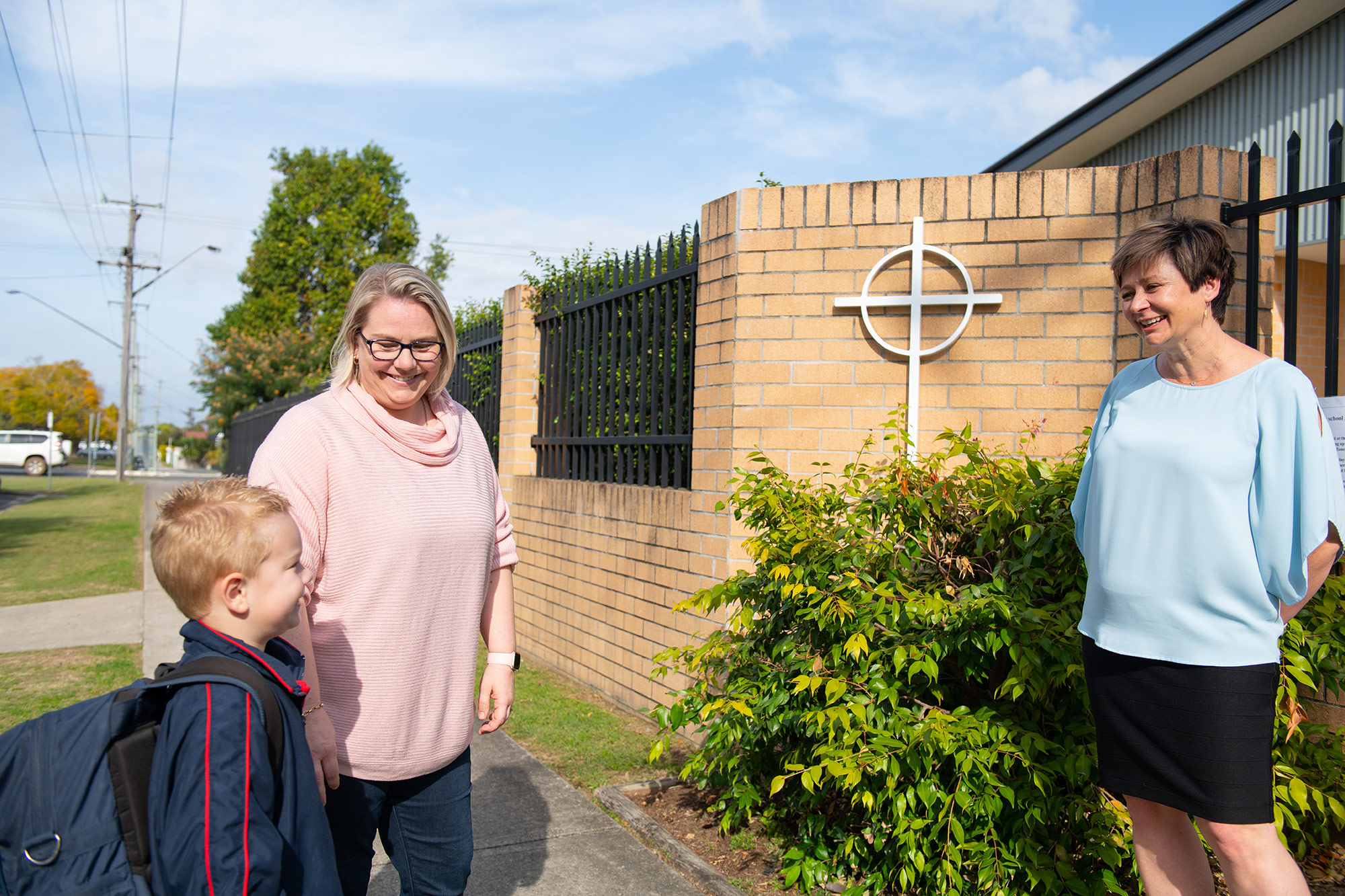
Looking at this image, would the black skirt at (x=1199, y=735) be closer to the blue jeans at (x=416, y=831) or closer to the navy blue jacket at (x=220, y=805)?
the blue jeans at (x=416, y=831)

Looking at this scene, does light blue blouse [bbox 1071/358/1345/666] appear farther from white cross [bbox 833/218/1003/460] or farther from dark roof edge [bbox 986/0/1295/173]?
Result: dark roof edge [bbox 986/0/1295/173]

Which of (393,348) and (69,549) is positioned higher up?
(393,348)

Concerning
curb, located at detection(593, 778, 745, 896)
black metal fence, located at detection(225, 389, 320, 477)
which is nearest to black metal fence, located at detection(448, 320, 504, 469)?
curb, located at detection(593, 778, 745, 896)

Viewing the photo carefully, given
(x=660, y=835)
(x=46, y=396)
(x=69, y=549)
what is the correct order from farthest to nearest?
(x=46, y=396), (x=69, y=549), (x=660, y=835)

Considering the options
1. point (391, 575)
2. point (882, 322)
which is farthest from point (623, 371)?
point (391, 575)

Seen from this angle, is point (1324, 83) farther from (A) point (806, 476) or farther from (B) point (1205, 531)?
(B) point (1205, 531)

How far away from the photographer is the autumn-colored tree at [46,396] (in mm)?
60625

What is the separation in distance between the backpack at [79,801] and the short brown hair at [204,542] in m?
0.18

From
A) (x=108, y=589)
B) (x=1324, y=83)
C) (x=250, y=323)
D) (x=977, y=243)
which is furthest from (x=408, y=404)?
(x=250, y=323)

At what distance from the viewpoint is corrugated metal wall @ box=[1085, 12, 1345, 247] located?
265 inches

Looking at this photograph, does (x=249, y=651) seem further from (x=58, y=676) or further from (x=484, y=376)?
(x=484, y=376)

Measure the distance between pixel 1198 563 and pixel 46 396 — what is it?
240ft

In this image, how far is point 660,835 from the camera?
3.37 metres

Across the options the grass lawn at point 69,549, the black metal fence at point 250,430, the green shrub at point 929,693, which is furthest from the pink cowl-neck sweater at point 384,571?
the black metal fence at point 250,430
